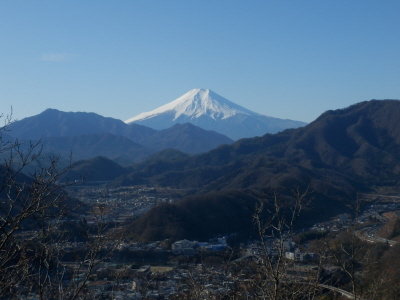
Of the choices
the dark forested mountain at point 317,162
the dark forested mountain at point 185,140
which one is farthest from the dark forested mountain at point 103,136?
the dark forested mountain at point 317,162

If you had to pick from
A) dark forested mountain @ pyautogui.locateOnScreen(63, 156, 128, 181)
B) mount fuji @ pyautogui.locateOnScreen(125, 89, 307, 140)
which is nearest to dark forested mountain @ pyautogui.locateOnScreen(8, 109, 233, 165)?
dark forested mountain @ pyautogui.locateOnScreen(63, 156, 128, 181)

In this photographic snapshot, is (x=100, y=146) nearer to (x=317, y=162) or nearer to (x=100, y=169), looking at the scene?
(x=100, y=169)

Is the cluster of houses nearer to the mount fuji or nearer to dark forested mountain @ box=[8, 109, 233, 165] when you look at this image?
dark forested mountain @ box=[8, 109, 233, 165]

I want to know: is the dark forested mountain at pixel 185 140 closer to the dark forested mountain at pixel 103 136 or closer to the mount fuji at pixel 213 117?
the dark forested mountain at pixel 103 136

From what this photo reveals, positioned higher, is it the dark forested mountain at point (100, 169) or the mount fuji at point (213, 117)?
the mount fuji at point (213, 117)

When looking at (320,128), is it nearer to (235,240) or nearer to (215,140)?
(235,240)

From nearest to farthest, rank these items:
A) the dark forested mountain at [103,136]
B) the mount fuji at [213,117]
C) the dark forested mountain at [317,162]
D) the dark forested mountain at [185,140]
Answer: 1. the dark forested mountain at [317,162]
2. the dark forested mountain at [103,136]
3. the dark forested mountain at [185,140]
4. the mount fuji at [213,117]
